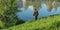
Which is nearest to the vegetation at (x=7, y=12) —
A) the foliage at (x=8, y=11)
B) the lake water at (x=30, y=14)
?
the foliage at (x=8, y=11)

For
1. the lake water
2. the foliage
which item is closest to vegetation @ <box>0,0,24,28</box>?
the foliage

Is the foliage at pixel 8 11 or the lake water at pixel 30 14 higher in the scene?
the foliage at pixel 8 11

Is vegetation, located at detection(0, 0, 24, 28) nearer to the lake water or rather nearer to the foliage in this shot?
the foliage

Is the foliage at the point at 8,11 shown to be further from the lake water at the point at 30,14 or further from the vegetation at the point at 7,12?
the lake water at the point at 30,14

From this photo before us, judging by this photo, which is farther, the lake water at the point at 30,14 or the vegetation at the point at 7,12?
the lake water at the point at 30,14

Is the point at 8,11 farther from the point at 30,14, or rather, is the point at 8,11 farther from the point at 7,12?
the point at 30,14

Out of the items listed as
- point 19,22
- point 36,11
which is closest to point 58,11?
point 36,11

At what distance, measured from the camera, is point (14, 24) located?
576 cm

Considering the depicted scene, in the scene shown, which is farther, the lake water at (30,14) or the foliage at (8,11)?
the lake water at (30,14)

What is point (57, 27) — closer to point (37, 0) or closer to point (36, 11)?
point (36, 11)

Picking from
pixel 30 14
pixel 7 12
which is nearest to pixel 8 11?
pixel 7 12

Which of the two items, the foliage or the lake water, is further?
the lake water

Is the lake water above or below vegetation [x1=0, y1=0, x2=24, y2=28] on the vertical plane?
below

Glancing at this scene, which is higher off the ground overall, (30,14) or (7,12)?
(7,12)
